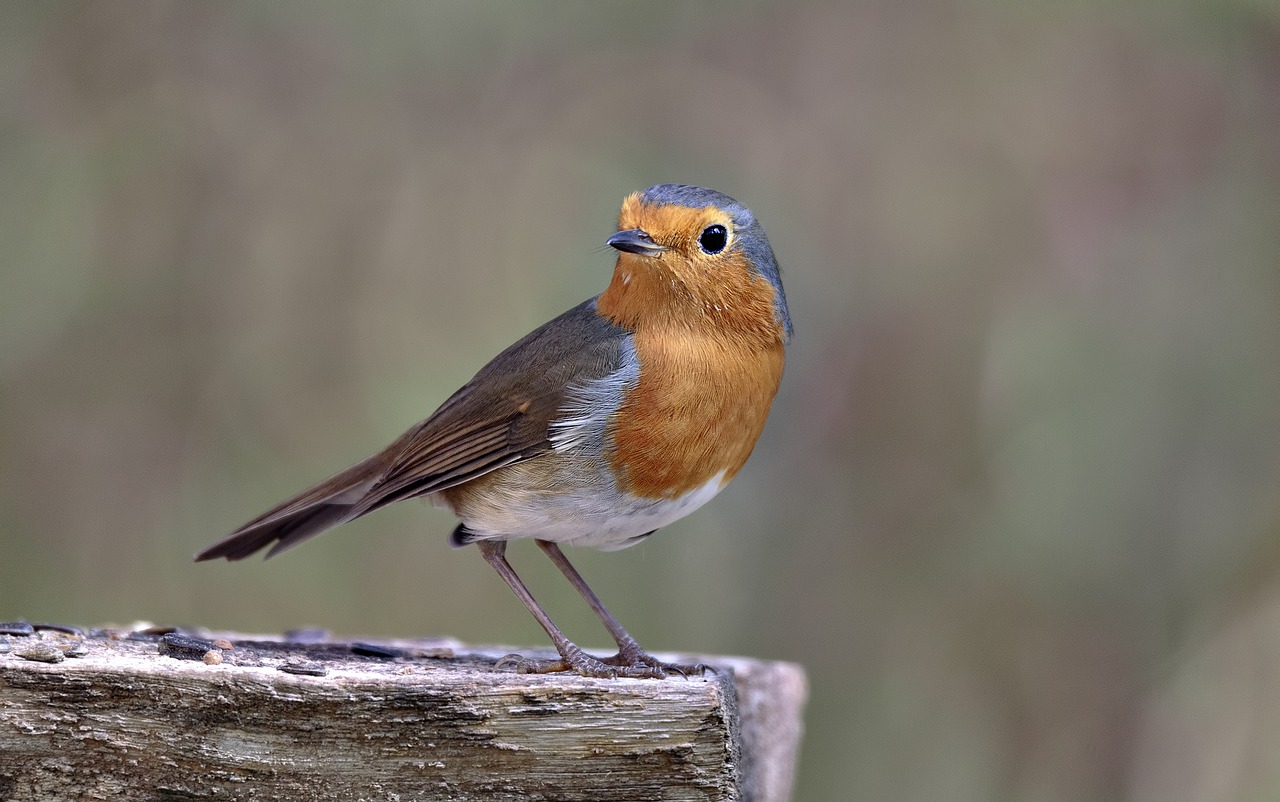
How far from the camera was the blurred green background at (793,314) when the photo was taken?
5.73 meters

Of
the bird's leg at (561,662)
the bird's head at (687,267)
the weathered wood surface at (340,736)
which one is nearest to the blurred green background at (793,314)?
the bird's leg at (561,662)

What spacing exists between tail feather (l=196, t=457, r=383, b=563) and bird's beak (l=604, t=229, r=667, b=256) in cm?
108

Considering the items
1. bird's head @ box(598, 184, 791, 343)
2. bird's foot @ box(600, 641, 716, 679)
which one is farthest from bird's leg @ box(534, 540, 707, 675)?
bird's head @ box(598, 184, 791, 343)

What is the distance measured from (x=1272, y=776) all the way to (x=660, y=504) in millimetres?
3100

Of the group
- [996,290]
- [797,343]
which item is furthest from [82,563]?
[996,290]

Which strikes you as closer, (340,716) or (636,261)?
(340,716)

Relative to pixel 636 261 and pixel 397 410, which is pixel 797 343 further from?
pixel 636 261

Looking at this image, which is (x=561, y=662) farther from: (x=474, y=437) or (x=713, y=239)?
(x=713, y=239)

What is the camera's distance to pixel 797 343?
619 centimetres

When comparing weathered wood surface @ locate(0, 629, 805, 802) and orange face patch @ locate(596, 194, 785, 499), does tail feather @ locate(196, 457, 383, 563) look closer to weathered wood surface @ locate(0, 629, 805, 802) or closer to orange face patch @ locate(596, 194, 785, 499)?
orange face patch @ locate(596, 194, 785, 499)

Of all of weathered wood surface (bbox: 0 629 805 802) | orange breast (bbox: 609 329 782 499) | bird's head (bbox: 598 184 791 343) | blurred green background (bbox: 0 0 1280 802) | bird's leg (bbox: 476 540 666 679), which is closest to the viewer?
weathered wood surface (bbox: 0 629 805 802)

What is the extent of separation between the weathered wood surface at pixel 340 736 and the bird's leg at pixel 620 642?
737 mm

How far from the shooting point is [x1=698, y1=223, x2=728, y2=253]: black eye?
3748 mm

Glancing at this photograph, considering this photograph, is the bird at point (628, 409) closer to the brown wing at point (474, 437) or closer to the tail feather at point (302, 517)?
the brown wing at point (474, 437)
